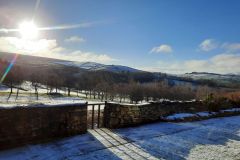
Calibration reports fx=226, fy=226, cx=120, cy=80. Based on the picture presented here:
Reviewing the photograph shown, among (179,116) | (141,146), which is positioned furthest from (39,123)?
(179,116)

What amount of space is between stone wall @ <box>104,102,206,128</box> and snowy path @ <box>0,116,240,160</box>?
41 cm

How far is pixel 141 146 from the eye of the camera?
6285mm

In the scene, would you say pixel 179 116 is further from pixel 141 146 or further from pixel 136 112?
pixel 141 146

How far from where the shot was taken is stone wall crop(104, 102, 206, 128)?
328 inches

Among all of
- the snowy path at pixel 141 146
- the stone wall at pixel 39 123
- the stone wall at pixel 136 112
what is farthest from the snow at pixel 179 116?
the stone wall at pixel 39 123

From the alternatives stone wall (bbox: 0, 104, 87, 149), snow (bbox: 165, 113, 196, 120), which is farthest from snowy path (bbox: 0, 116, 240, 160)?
snow (bbox: 165, 113, 196, 120)

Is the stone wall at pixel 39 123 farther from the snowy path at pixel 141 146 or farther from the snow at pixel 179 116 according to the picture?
the snow at pixel 179 116

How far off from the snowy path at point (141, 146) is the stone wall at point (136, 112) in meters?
0.41

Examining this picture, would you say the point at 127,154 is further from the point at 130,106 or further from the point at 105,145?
the point at 130,106

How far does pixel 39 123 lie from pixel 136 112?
4.20 meters

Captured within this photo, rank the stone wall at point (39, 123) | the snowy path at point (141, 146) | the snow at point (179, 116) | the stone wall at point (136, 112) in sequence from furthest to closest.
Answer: the snow at point (179, 116), the stone wall at point (136, 112), the stone wall at point (39, 123), the snowy path at point (141, 146)

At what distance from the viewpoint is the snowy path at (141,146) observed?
210 inches

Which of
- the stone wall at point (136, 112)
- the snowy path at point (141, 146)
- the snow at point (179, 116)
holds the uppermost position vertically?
the stone wall at point (136, 112)

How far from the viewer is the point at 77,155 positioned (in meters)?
5.27
